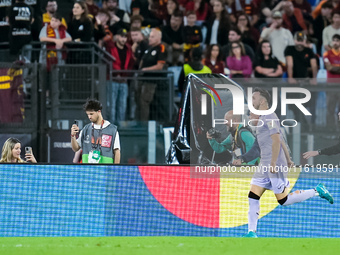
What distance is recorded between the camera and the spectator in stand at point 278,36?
49.4 ft

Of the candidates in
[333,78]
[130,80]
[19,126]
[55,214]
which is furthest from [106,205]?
[333,78]

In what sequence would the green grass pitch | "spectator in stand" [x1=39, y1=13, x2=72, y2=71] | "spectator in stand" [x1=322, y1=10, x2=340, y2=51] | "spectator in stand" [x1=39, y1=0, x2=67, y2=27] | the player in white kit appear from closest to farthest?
the green grass pitch → the player in white kit → "spectator in stand" [x1=39, y1=13, x2=72, y2=71] → "spectator in stand" [x1=39, y1=0, x2=67, y2=27] → "spectator in stand" [x1=322, y1=10, x2=340, y2=51]

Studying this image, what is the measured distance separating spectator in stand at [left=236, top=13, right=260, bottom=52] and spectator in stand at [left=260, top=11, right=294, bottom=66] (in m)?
0.37

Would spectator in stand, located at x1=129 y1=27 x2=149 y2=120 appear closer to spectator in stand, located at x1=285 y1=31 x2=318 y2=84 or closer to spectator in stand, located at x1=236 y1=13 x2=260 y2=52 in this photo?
spectator in stand, located at x1=236 y1=13 x2=260 y2=52

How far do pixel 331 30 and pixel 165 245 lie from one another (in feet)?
28.0

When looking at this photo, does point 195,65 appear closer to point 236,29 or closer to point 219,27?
point 236,29

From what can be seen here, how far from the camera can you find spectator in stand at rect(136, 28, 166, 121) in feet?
Result: 44.5

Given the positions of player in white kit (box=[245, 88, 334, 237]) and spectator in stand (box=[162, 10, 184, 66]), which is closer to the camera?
player in white kit (box=[245, 88, 334, 237])

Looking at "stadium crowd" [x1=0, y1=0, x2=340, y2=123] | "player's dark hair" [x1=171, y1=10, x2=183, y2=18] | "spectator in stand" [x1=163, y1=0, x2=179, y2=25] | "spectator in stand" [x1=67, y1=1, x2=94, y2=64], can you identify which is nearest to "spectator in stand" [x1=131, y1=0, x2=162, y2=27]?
"stadium crowd" [x1=0, y1=0, x2=340, y2=123]

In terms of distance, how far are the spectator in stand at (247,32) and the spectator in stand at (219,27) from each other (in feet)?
0.97

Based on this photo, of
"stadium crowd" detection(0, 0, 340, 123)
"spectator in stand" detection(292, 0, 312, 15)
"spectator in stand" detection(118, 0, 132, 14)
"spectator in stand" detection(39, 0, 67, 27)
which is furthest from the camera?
"spectator in stand" detection(292, 0, 312, 15)

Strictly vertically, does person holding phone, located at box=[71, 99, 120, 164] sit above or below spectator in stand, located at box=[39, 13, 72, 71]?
below

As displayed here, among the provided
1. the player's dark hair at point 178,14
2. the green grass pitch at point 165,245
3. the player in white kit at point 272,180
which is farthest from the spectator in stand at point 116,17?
the green grass pitch at point 165,245

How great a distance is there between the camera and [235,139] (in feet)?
31.4
